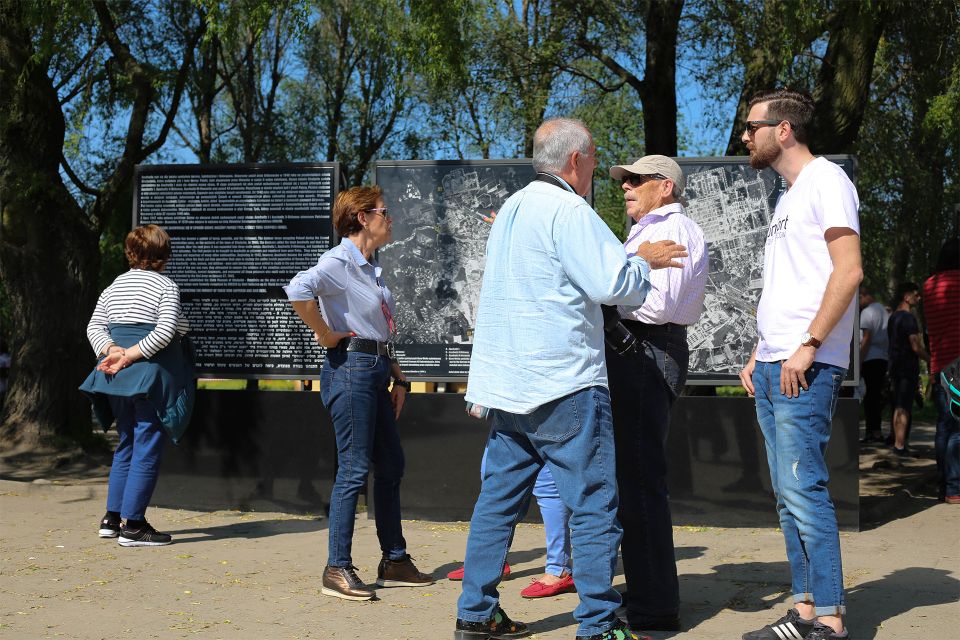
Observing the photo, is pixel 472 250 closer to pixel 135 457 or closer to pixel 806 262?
pixel 135 457

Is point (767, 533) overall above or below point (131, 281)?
below

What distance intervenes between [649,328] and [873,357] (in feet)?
32.4

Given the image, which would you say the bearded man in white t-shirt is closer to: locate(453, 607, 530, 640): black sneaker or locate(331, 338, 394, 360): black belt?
locate(453, 607, 530, 640): black sneaker

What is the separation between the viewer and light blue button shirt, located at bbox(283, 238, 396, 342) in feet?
17.3

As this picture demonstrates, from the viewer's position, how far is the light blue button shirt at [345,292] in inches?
208

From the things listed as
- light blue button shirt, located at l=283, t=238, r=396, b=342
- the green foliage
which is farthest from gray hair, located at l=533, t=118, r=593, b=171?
the green foliage

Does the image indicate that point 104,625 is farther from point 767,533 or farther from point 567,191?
point 767,533

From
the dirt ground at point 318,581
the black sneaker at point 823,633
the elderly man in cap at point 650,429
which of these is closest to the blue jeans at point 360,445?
the dirt ground at point 318,581

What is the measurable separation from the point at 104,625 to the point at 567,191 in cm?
271

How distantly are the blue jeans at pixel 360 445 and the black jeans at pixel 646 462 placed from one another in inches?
55.6

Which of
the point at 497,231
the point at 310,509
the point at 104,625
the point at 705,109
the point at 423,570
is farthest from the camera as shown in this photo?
the point at 705,109

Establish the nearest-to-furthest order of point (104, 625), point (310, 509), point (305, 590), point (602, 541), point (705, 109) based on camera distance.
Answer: point (602, 541)
point (104, 625)
point (305, 590)
point (310, 509)
point (705, 109)

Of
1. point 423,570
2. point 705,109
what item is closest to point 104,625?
point 423,570

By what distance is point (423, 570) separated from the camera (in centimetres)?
581
